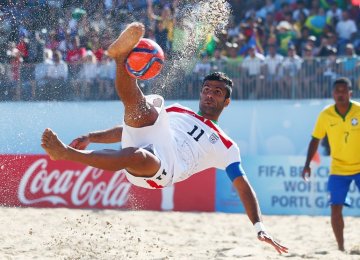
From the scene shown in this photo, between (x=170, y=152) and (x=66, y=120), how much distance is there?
5382 mm

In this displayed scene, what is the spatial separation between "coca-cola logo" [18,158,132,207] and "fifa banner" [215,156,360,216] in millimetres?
1637

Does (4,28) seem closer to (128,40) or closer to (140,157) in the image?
(128,40)

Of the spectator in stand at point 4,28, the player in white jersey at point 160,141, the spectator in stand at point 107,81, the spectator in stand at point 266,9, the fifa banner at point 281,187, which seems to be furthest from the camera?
the spectator in stand at point 266,9

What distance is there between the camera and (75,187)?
40.4 feet

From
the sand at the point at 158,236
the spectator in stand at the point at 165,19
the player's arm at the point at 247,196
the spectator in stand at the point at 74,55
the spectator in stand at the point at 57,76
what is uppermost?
the spectator in stand at the point at 165,19

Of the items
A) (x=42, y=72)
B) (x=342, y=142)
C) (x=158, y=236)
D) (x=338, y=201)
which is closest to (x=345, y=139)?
(x=342, y=142)

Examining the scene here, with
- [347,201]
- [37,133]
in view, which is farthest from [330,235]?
[37,133]

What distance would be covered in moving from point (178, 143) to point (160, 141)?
23 centimetres

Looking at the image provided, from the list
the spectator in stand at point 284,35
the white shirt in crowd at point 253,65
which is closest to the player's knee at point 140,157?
the white shirt in crowd at point 253,65

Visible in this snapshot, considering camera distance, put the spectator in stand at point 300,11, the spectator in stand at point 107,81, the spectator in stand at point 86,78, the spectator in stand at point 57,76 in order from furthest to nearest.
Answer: the spectator in stand at point 300,11
the spectator in stand at point 107,81
the spectator in stand at point 86,78
the spectator in stand at point 57,76

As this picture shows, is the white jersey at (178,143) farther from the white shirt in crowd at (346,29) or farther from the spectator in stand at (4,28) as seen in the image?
the white shirt in crowd at (346,29)

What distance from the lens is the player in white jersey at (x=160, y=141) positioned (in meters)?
5.62

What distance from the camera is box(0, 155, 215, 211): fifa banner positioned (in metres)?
12.1

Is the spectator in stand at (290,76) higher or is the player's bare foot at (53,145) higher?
the spectator in stand at (290,76)
